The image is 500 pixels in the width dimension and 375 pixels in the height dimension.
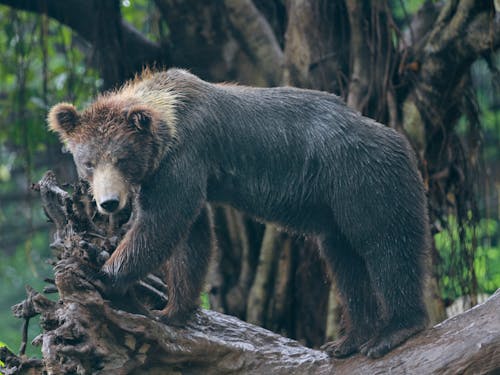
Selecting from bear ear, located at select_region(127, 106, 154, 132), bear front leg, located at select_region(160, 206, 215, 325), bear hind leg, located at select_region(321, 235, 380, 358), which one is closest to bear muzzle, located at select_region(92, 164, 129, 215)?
bear ear, located at select_region(127, 106, 154, 132)

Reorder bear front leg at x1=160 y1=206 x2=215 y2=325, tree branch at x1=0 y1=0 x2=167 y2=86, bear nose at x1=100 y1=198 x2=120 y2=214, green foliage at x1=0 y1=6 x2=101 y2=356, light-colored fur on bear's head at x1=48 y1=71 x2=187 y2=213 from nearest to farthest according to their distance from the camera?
bear nose at x1=100 y1=198 x2=120 y2=214
light-colored fur on bear's head at x1=48 y1=71 x2=187 y2=213
bear front leg at x1=160 y1=206 x2=215 y2=325
tree branch at x1=0 y1=0 x2=167 y2=86
green foliage at x1=0 y1=6 x2=101 y2=356

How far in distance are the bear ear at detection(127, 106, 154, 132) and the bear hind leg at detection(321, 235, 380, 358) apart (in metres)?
1.52

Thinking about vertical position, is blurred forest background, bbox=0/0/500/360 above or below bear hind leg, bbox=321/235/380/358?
above

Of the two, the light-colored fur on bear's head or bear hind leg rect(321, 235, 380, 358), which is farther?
bear hind leg rect(321, 235, 380, 358)

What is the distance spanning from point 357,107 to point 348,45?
2.71ft

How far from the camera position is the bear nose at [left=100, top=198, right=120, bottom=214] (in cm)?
465

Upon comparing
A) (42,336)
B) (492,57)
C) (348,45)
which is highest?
(348,45)

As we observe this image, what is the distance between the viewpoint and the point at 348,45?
831 cm

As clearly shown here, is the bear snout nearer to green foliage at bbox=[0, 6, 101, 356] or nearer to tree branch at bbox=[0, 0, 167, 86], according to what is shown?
green foliage at bbox=[0, 6, 101, 356]

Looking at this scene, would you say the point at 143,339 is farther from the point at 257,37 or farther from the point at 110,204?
the point at 257,37

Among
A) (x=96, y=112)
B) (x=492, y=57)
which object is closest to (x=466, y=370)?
(x=96, y=112)

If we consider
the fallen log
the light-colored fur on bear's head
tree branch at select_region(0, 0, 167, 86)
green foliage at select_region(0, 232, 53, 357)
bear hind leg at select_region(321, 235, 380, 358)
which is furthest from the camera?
green foliage at select_region(0, 232, 53, 357)

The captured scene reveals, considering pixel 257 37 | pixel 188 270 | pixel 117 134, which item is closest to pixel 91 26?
pixel 257 37

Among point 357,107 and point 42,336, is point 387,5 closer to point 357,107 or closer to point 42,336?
point 357,107
